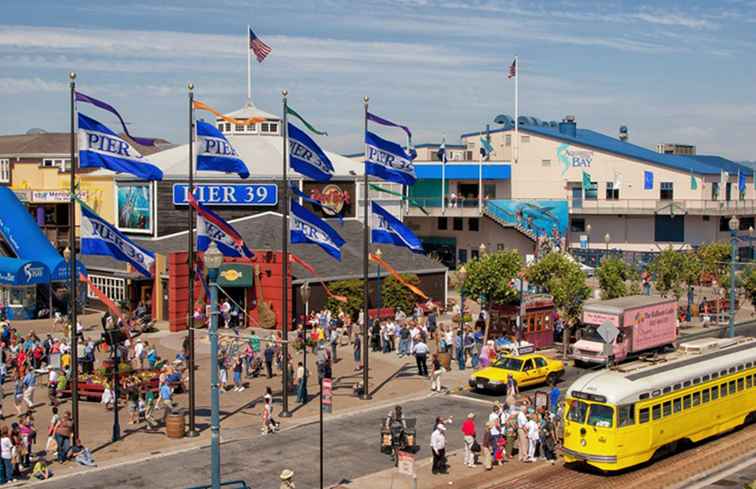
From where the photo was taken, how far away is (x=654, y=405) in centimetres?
2584

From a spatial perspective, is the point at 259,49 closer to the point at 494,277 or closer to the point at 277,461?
the point at 494,277

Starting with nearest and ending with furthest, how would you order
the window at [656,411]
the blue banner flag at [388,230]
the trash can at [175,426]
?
the window at [656,411] < the trash can at [175,426] < the blue banner flag at [388,230]

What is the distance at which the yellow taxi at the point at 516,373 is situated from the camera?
34500 mm

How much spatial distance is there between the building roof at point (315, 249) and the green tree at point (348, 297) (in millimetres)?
822

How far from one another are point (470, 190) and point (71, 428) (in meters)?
59.9

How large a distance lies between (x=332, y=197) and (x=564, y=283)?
68.7 feet

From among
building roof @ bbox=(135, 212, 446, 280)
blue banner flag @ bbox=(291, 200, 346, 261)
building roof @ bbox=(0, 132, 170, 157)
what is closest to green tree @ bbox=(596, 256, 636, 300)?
building roof @ bbox=(135, 212, 446, 280)

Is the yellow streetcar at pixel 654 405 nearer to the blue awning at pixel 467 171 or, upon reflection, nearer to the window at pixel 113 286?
the window at pixel 113 286

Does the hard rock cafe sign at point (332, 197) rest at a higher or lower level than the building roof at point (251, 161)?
lower

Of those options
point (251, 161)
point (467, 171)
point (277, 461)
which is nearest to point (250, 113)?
point (251, 161)

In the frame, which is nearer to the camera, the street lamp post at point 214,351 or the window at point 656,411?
the street lamp post at point 214,351

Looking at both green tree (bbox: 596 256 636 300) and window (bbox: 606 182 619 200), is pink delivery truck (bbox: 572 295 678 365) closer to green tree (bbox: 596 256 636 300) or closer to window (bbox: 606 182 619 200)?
green tree (bbox: 596 256 636 300)

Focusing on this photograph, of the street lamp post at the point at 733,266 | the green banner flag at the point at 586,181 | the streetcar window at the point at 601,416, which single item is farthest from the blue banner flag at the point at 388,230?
the green banner flag at the point at 586,181

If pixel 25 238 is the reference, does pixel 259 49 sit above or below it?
above
